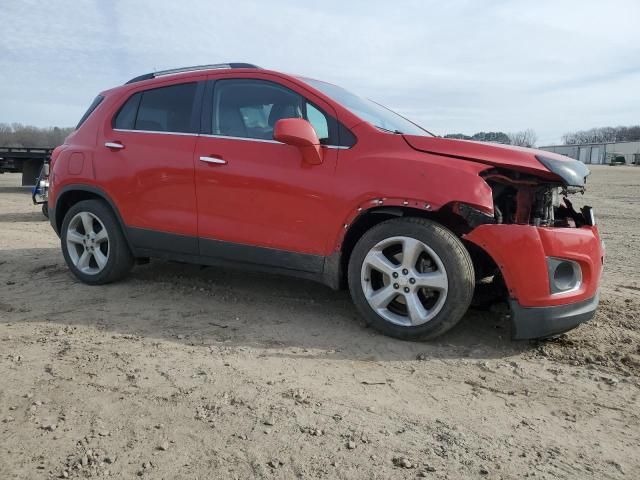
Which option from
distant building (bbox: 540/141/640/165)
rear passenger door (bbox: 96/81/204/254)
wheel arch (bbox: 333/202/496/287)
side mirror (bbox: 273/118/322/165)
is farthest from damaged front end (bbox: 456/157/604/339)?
distant building (bbox: 540/141/640/165)

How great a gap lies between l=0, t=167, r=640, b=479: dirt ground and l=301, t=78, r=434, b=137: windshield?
58.2 inches

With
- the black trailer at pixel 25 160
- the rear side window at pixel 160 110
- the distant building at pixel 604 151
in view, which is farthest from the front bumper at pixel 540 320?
the distant building at pixel 604 151

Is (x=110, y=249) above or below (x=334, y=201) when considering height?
below

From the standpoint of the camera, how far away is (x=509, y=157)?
10.8 feet

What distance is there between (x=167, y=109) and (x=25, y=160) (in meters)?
12.8

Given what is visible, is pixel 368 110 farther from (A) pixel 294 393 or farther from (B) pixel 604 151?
(B) pixel 604 151

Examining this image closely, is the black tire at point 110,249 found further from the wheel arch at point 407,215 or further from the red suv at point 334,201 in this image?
the wheel arch at point 407,215

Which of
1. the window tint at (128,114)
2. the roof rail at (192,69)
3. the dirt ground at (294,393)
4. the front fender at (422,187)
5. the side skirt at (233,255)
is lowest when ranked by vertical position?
the dirt ground at (294,393)

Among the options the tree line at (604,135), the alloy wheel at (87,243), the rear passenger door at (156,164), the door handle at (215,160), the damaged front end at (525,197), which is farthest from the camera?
the tree line at (604,135)

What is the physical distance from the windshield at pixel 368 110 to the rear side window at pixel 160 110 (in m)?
1.04

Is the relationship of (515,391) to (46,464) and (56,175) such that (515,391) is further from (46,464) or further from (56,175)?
(56,175)

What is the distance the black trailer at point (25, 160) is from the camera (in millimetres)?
14516

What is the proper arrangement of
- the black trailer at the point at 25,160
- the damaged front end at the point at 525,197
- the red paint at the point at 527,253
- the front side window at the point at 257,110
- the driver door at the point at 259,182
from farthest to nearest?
the black trailer at the point at 25,160 < the front side window at the point at 257,110 < the driver door at the point at 259,182 < the damaged front end at the point at 525,197 < the red paint at the point at 527,253

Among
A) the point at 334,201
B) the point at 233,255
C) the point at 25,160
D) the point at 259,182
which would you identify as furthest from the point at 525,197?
the point at 25,160
